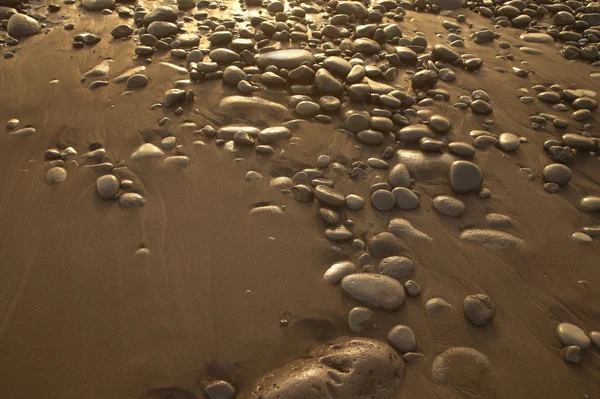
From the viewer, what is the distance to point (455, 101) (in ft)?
11.0

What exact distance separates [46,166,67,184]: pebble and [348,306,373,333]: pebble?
1722 mm

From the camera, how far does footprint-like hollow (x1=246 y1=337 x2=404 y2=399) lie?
5.41ft

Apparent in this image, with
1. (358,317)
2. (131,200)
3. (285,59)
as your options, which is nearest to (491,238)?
(358,317)

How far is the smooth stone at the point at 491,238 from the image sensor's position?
2.36 meters

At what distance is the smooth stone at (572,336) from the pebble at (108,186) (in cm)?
222

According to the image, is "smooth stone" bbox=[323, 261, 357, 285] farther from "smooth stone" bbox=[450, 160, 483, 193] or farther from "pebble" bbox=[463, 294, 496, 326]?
"smooth stone" bbox=[450, 160, 483, 193]

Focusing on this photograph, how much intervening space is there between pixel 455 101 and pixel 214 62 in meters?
1.80

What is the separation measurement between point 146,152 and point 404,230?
60.6 inches

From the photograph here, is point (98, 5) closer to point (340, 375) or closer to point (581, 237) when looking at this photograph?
point (340, 375)

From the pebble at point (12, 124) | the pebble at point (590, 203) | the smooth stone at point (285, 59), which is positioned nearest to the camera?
the pebble at point (590, 203)

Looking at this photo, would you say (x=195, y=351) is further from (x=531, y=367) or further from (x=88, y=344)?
(x=531, y=367)

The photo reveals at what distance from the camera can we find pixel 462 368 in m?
1.84

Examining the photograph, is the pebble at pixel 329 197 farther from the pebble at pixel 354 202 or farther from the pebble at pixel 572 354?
the pebble at pixel 572 354

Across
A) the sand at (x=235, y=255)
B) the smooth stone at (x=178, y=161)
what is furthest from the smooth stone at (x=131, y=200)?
the smooth stone at (x=178, y=161)
